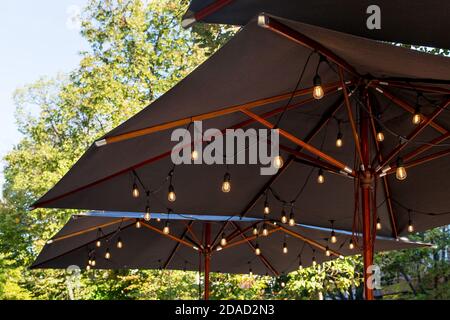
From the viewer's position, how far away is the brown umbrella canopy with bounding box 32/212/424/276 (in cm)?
793

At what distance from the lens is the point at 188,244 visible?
877cm

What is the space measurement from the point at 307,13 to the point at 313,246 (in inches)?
233

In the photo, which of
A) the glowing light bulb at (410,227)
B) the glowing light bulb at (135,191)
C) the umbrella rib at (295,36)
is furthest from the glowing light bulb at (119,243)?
the umbrella rib at (295,36)

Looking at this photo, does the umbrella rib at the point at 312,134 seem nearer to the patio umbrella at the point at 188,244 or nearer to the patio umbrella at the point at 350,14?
the patio umbrella at the point at 188,244

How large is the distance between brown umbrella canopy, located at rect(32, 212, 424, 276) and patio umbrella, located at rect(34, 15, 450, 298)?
55 centimetres

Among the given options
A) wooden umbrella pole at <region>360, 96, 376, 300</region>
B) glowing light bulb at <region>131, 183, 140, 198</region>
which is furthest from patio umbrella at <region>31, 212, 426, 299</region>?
wooden umbrella pole at <region>360, 96, 376, 300</region>

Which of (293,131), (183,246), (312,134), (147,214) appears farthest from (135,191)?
(183,246)

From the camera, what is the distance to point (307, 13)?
3877 mm

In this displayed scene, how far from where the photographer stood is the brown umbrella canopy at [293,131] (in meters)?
3.96

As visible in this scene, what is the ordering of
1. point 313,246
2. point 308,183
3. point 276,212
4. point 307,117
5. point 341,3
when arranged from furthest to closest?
point 313,246 → point 276,212 → point 308,183 → point 307,117 → point 341,3

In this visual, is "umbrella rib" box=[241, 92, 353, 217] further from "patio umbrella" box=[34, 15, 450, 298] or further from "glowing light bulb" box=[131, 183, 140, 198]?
"glowing light bulb" box=[131, 183, 140, 198]
